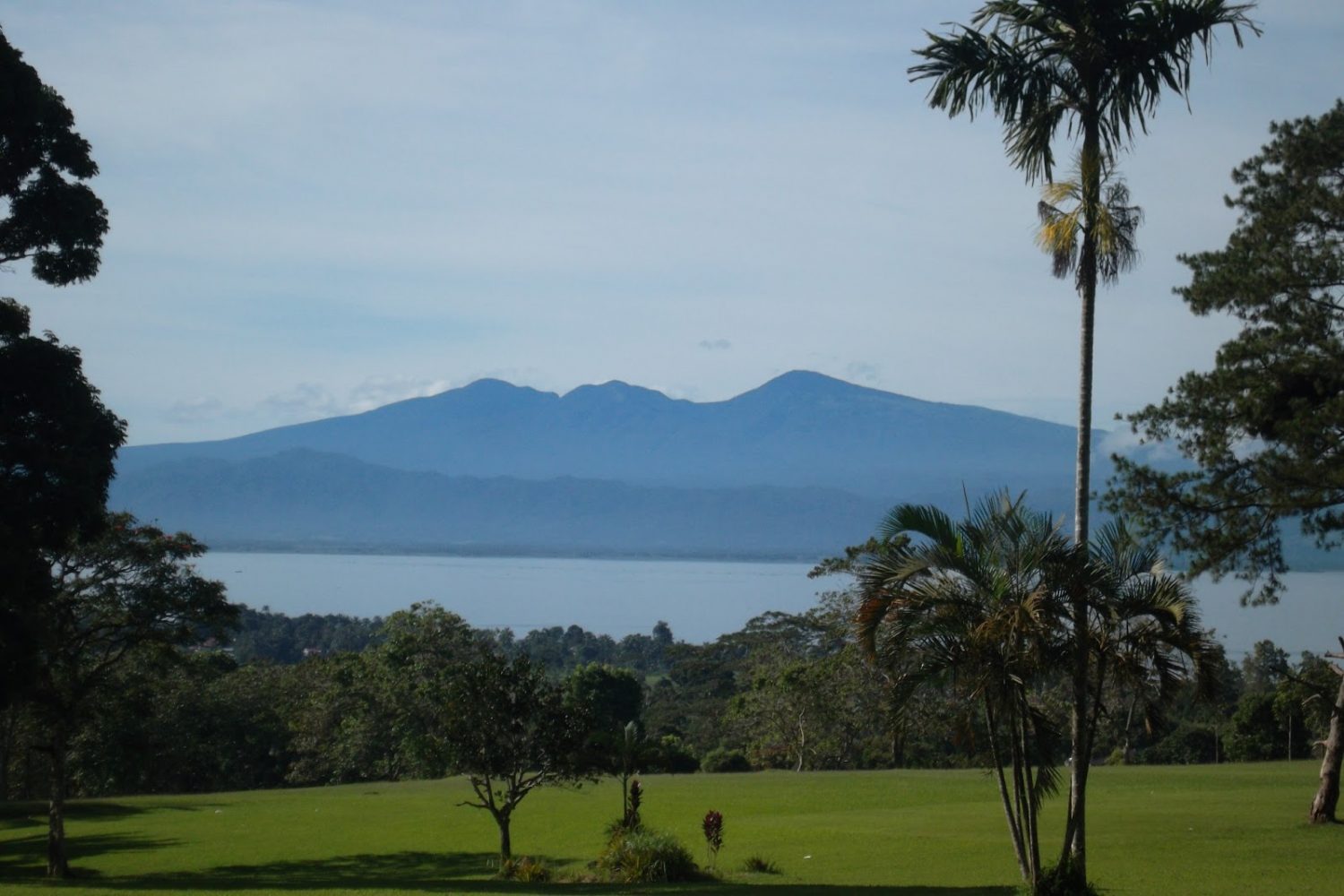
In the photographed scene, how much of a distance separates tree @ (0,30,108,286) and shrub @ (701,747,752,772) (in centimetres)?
3790

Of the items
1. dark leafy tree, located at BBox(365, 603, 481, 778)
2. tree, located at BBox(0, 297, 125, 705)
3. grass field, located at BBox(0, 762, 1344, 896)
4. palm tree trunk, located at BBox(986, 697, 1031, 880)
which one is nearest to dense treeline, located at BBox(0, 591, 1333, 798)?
dark leafy tree, located at BBox(365, 603, 481, 778)

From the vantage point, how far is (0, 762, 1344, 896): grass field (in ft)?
58.5

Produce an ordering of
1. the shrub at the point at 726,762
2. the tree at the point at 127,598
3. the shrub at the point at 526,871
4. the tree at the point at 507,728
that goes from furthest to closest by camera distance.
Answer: the shrub at the point at 726,762
the tree at the point at 127,598
the tree at the point at 507,728
the shrub at the point at 526,871

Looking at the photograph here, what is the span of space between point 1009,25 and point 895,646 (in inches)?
300

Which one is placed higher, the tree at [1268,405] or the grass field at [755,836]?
the tree at [1268,405]

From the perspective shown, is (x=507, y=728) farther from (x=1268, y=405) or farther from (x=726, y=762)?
(x=726, y=762)

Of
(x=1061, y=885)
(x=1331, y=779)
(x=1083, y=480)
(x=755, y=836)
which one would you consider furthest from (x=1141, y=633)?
(x=755, y=836)

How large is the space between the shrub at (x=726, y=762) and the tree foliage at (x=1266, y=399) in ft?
103

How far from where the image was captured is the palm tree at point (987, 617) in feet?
45.5

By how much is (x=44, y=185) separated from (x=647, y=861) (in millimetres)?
13576

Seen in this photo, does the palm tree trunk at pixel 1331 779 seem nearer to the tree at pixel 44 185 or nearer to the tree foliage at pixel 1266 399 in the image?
the tree foliage at pixel 1266 399

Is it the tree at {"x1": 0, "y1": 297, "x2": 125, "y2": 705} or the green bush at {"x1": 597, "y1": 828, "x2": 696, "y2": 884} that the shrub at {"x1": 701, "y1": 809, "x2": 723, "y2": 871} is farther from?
the tree at {"x1": 0, "y1": 297, "x2": 125, "y2": 705}

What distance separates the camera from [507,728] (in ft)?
71.3

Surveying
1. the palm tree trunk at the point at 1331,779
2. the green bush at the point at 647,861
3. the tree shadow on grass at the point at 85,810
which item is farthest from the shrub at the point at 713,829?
the tree shadow on grass at the point at 85,810
